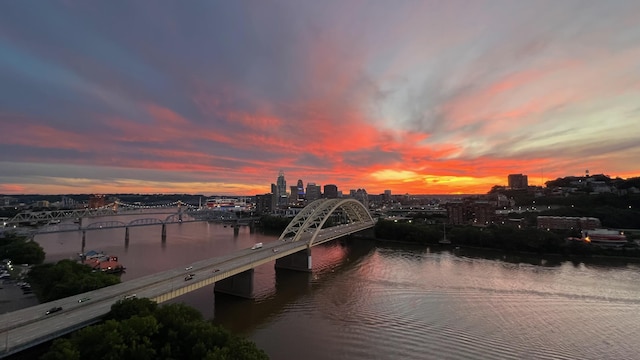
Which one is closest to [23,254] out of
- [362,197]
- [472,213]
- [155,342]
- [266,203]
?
[155,342]

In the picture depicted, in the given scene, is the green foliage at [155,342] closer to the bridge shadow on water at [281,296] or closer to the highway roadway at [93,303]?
the highway roadway at [93,303]

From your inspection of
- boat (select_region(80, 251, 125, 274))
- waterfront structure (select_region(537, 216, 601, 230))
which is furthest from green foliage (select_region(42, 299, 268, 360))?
waterfront structure (select_region(537, 216, 601, 230))

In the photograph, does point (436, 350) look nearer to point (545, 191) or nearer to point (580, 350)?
point (580, 350)

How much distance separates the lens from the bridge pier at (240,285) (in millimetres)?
21594

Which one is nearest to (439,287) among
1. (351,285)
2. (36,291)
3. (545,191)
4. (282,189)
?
(351,285)

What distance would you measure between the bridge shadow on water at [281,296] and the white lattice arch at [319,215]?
3541 millimetres

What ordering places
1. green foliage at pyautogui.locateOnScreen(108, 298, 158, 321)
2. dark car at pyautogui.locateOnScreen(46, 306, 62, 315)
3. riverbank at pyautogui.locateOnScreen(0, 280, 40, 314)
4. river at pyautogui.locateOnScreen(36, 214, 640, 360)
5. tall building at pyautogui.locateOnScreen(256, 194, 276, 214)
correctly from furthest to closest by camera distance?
tall building at pyautogui.locateOnScreen(256, 194, 276, 214) → riverbank at pyautogui.locateOnScreen(0, 280, 40, 314) → river at pyautogui.locateOnScreen(36, 214, 640, 360) → dark car at pyautogui.locateOnScreen(46, 306, 62, 315) → green foliage at pyautogui.locateOnScreen(108, 298, 158, 321)

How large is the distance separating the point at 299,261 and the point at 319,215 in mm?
10442

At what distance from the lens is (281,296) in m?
22.5

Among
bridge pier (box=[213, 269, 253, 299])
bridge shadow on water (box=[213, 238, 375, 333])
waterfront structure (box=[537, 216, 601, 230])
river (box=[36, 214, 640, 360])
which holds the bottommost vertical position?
bridge shadow on water (box=[213, 238, 375, 333])

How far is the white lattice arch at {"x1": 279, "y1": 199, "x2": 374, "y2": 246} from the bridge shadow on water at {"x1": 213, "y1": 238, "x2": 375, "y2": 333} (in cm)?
354

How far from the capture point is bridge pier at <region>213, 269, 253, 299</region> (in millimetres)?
21594

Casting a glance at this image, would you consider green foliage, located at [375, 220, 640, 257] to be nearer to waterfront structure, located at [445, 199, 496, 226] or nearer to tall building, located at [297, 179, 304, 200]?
waterfront structure, located at [445, 199, 496, 226]

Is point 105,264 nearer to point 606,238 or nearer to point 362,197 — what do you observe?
point 606,238
